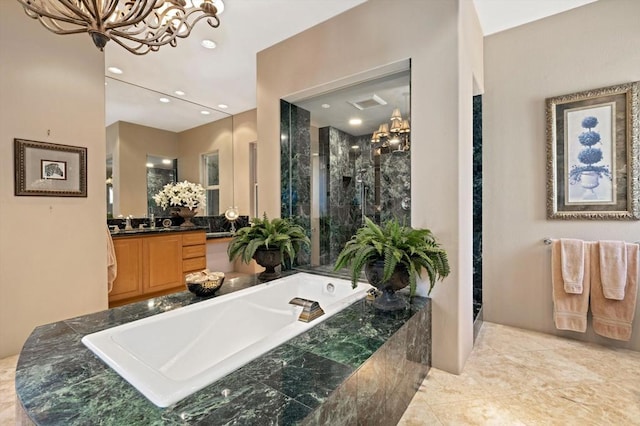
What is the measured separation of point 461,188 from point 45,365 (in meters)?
2.45

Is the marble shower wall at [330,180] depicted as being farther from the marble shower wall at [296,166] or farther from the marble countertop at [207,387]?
the marble countertop at [207,387]

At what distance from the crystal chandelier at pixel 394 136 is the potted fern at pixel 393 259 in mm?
886

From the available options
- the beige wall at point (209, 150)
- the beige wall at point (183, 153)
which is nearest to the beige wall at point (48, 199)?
the beige wall at point (183, 153)

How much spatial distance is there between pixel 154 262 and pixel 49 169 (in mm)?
1591

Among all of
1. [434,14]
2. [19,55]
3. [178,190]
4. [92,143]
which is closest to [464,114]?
[434,14]

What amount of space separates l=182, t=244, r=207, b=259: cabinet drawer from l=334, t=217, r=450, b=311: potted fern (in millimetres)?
2924

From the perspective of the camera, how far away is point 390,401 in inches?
58.6

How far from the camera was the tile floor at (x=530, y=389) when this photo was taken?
1.62 m

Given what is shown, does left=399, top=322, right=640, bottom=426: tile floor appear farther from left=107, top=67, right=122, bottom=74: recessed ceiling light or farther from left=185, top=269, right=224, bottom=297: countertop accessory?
left=107, top=67, right=122, bottom=74: recessed ceiling light

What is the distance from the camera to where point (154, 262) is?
3758 millimetres

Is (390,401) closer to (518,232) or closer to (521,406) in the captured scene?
(521,406)

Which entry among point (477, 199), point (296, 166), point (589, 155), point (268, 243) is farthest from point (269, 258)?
point (589, 155)

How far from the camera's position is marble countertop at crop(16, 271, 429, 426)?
0.89 metres

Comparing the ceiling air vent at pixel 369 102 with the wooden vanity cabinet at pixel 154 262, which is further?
the wooden vanity cabinet at pixel 154 262
